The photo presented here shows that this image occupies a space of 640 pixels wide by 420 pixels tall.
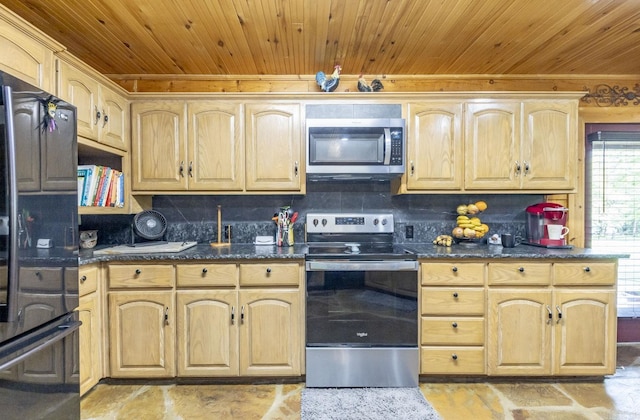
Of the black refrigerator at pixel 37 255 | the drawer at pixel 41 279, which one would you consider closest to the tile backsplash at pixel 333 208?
the black refrigerator at pixel 37 255

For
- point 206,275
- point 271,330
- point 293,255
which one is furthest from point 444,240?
point 206,275

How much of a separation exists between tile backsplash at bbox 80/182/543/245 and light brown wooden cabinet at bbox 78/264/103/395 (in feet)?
2.52

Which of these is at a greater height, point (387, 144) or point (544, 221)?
point (387, 144)

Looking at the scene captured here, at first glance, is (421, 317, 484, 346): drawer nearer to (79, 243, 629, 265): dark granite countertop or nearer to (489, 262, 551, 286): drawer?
(489, 262, 551, 286): drawer

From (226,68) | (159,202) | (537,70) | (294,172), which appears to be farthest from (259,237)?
(537,70)

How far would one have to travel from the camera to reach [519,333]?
218cm

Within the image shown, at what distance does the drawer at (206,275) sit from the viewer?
2.16 metres

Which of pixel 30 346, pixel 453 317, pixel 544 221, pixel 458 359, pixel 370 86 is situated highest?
pixel 370 86

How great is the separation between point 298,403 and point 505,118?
2468 mm

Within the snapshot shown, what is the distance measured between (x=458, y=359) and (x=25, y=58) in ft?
9.72

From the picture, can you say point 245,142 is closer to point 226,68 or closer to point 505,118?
point 226,68

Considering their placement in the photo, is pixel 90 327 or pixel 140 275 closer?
pixel 90 327

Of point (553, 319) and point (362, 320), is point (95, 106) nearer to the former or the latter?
point (362, 320)

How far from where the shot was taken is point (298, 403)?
2.02 metres
